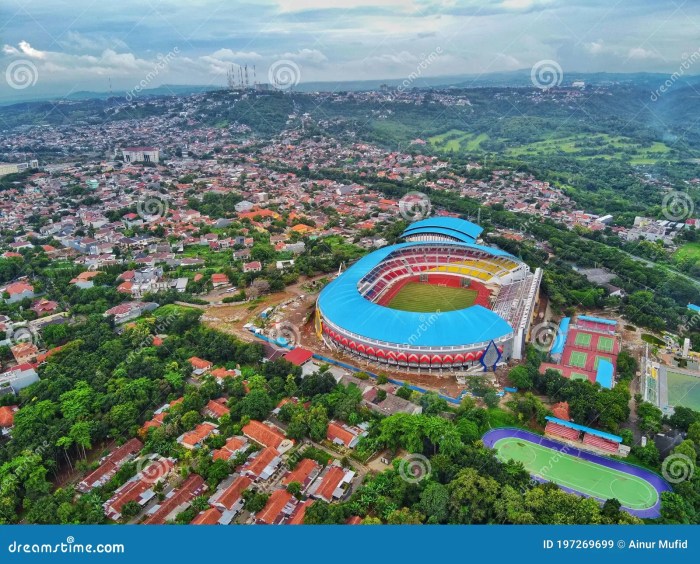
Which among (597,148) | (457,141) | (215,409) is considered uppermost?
(457,141)

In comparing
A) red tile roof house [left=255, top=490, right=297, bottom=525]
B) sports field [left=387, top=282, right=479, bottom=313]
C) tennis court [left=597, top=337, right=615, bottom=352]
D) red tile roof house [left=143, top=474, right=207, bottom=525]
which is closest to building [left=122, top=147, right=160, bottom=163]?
sports field [left=387, top=282, right=479, bottom=313]

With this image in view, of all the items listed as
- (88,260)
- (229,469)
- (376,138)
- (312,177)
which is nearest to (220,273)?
(88,260)

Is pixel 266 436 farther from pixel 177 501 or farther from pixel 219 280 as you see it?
pixel 219 280

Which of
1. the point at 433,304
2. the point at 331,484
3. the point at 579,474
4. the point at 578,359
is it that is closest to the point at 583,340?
the point at 578,359

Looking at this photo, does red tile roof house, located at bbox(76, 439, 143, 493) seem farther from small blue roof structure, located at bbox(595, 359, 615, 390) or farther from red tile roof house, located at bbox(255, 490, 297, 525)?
small blue roof structure, located at bbox(595, 359, 615, 390)

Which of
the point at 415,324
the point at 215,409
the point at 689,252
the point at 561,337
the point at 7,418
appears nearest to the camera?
the point at 7,418

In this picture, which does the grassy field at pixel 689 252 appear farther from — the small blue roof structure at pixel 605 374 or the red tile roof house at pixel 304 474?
the red tile roof house at pixel 304 474

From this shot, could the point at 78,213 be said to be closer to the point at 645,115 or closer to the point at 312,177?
the point at 312,177
